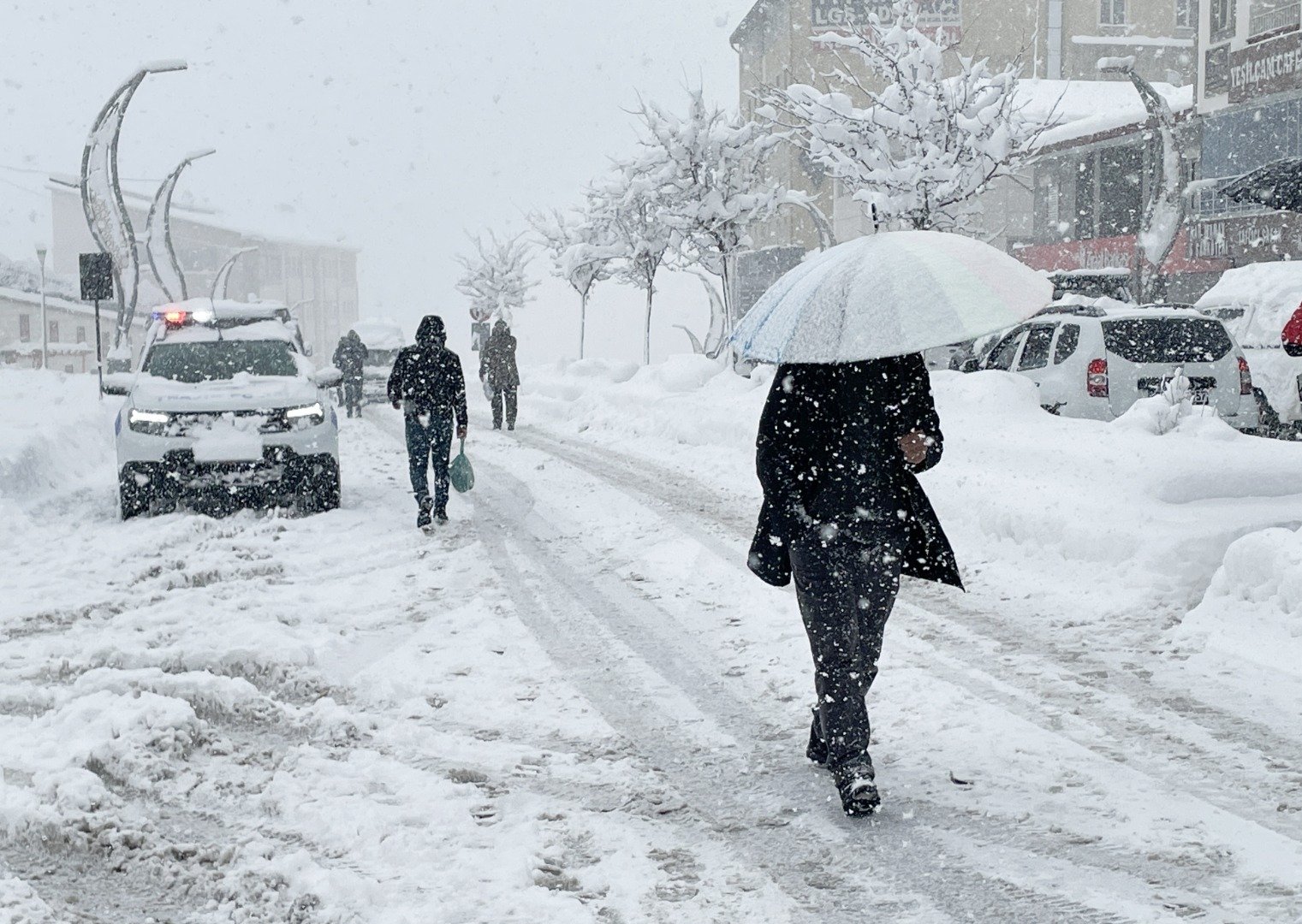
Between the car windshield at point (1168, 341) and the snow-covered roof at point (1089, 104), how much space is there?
1871cm

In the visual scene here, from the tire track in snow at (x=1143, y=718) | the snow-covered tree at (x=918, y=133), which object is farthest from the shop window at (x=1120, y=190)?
the tire track in snow at (x=1143, y=718)

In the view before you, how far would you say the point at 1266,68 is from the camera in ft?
97.6

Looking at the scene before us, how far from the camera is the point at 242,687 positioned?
5539 mm

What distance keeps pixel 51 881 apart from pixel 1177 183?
91.5 ft

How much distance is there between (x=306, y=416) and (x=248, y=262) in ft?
339

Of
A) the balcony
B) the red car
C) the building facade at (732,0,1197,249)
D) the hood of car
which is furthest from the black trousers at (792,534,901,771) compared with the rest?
the building facade at (732,0,1197,249)

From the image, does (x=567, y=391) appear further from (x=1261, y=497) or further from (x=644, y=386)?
(x=1261, y=497)

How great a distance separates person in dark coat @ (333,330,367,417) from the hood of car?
16.2 m

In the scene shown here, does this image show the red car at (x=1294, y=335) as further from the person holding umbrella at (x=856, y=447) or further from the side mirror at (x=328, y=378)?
the side mirror at (x=328, y=378)

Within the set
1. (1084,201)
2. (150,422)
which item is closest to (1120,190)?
(1084,201)

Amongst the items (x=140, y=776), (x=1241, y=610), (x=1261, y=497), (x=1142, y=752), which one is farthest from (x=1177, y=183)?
(x=140, y=776)

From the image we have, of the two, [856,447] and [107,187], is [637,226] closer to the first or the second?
[107,187]

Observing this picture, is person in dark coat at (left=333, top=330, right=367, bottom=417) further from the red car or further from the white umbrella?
the white umbrella

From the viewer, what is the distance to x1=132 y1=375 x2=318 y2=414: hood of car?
440 inches
